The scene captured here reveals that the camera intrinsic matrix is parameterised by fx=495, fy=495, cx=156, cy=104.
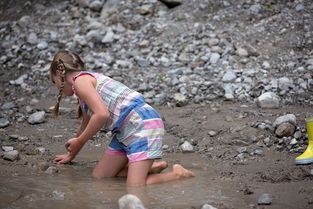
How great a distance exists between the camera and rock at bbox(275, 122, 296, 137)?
181 inches

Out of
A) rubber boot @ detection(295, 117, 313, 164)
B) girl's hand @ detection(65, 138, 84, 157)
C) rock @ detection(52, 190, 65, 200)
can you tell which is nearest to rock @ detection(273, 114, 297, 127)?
rubber boot @ detection(295, 117, 313, 164)

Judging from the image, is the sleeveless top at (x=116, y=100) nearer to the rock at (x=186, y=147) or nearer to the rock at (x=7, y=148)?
the rock at (x=186, y=147)

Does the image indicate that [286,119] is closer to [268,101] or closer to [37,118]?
[268,101]

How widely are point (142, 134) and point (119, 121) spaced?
219 mm

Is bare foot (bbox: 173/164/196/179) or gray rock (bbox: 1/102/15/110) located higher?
bare foot (bbox: 173/164/196/179)

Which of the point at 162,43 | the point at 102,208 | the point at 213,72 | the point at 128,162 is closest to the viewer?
the point at 102,208

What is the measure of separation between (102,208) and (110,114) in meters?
1.03

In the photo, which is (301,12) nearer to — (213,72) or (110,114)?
(213,72)

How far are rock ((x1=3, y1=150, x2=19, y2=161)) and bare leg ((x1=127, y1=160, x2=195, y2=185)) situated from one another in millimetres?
1156

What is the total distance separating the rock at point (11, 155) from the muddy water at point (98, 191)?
0.44m

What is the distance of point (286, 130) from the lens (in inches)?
181

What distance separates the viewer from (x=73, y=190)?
3.69 m

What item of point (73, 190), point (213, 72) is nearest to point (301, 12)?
point (213, 72)

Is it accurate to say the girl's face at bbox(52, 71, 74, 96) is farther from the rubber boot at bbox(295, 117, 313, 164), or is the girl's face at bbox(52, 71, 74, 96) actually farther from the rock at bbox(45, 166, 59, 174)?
the rubber boot at bbox(295, 117, 313, 164)
